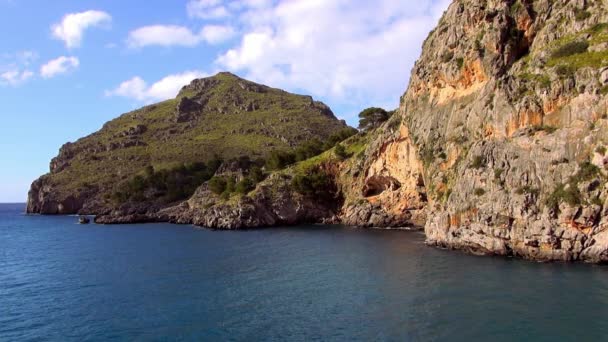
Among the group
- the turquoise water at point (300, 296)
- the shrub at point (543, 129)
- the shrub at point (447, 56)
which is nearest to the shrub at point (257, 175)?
the turquoise water at point (300, 296)

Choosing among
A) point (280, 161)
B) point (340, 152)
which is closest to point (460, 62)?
point (340, 152)

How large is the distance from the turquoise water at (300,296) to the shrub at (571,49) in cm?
2720

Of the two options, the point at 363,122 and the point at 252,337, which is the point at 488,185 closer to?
the point at 252,337

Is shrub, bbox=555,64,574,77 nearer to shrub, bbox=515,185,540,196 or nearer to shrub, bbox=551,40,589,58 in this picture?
shrub, bbox=551,40,589,58

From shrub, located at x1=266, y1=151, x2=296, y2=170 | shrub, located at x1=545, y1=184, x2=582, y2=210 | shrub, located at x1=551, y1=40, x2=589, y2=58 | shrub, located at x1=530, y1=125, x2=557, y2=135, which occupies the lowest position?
shrub, located at x1=545, y1=184, x2=582, y2=210

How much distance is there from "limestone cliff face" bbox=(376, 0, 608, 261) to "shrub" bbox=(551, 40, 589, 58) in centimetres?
12

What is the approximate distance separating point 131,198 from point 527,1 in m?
115

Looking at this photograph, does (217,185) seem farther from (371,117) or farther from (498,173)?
(498,173)

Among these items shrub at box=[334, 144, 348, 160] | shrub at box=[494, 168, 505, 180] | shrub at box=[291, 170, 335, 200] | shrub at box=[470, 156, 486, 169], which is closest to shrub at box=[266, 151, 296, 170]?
shrub at box=[291, 170, 335, 200]

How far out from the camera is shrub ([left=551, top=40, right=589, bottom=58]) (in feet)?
195

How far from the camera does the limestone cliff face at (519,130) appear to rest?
165 ft

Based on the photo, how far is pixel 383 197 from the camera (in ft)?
333

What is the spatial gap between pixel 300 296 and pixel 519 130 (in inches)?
1359

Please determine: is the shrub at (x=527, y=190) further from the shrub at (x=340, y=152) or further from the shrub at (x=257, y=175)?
the shrub at (x=257, y=175)
